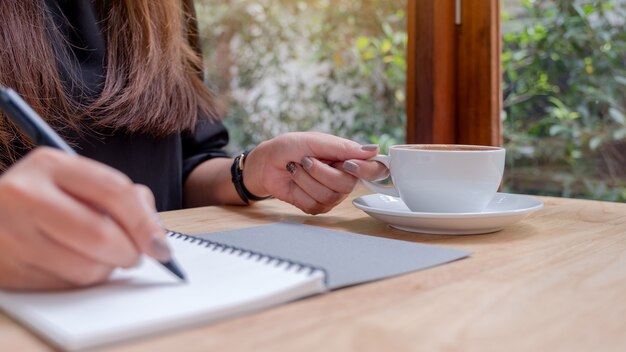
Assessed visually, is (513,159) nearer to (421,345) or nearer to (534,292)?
(534,292)

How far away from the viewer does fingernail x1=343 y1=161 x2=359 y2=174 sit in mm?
894

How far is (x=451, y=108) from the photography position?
5.75 ft

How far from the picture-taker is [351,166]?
35.4 inches

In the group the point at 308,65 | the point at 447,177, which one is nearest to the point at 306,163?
the point at 447,177

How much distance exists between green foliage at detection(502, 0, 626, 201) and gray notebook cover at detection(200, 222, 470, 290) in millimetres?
1005

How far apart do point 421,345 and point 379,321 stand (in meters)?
0.05

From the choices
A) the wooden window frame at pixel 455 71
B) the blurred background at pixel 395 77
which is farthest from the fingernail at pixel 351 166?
the wooden window frame at pixel 455 71

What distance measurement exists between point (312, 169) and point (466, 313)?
1.62 ft

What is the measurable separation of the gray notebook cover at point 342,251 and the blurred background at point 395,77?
761 millimetres

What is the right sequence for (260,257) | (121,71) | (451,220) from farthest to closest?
(121,71) < (451,220) < (260,257)

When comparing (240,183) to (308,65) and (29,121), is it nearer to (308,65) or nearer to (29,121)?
(29,121)

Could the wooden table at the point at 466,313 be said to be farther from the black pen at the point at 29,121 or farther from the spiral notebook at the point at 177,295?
the black pen at the point at 29,121

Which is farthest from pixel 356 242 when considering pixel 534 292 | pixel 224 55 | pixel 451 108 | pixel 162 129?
pixel 224 55

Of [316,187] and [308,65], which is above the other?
[308,65]
